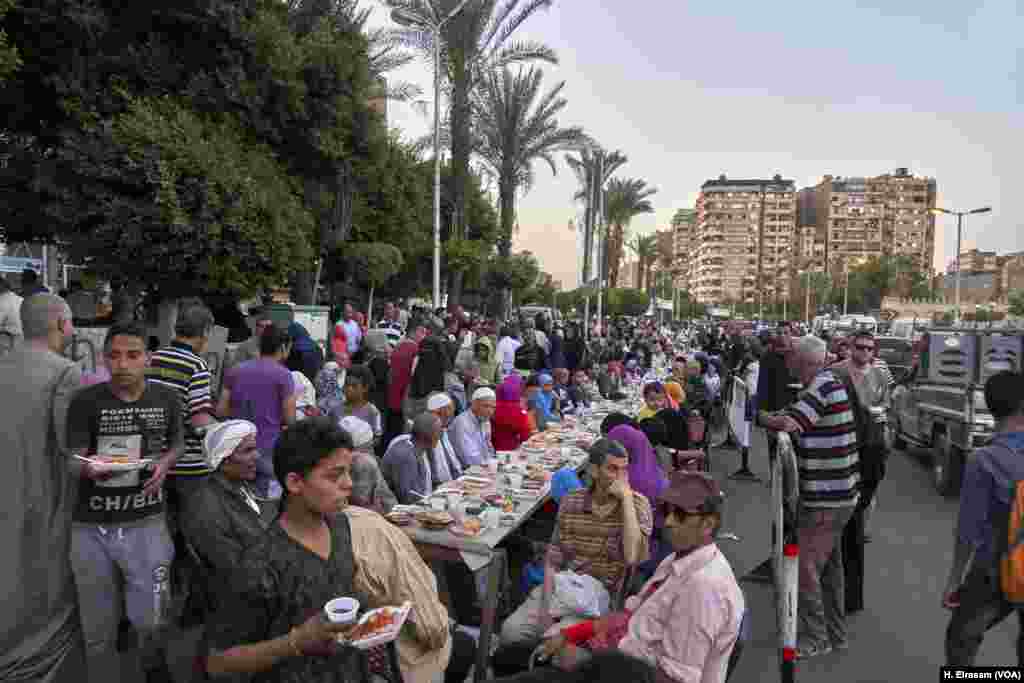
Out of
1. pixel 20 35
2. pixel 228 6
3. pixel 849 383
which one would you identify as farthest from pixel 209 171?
pixel 849 383

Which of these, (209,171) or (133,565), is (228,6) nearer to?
(209,171)

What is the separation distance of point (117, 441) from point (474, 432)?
437 cm

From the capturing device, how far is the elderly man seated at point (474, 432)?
763 centimetres

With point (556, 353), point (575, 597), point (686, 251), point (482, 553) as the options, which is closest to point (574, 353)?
point (556, 353)

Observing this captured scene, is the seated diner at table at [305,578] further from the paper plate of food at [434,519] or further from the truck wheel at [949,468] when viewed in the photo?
the truck wheel at [949,468]

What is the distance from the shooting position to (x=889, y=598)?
6363 mm

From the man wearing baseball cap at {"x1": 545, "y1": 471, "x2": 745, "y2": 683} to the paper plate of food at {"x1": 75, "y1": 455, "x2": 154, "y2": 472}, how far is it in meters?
2.53

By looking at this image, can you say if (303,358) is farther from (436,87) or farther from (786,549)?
(436,87)

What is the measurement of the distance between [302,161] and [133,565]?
13.2 metres

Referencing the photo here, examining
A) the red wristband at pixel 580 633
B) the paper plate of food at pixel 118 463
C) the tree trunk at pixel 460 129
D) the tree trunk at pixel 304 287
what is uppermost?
the tree trunk at pixel 460 129

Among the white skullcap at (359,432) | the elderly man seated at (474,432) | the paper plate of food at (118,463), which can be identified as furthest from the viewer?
the elderly man seated at (474,432)

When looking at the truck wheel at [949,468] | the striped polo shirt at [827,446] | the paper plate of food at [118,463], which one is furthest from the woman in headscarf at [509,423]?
the truck wheel at [949,468]

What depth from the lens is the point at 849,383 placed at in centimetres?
521

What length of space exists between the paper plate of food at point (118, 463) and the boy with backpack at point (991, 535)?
4168 millimetres
